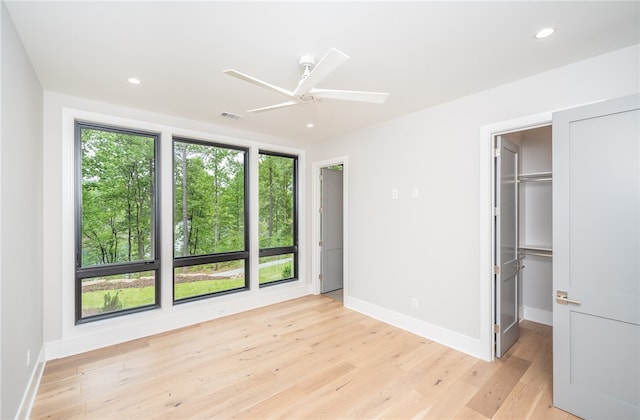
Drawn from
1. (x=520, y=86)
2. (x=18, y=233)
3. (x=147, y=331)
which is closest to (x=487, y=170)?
(x=520, y=86)

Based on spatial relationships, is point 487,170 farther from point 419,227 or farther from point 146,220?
point 146,220

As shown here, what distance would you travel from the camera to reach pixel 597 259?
201 centimetres

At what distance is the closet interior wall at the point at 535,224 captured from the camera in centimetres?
367

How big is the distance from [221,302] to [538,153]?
479cm

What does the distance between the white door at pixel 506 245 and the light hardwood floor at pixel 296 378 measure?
277 millimetres

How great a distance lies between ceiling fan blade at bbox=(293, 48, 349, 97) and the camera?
150cm

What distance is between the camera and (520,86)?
103 inches

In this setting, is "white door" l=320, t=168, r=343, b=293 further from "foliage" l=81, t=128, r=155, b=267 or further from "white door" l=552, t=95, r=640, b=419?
"white door" l=552, t=95, r=640, b=419

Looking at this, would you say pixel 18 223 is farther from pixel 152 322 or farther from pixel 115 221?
pixel 152 322

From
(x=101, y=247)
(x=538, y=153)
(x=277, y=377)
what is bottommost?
(x=277, y=377)

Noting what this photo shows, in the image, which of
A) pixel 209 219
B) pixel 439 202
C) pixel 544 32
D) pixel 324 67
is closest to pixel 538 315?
pixel 439 202

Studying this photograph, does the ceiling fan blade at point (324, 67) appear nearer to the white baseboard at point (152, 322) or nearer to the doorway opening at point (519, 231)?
the doorway opening at point (519, 231)

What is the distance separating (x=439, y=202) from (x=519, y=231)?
57.1 inches

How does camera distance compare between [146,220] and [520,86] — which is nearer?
[520,86]
